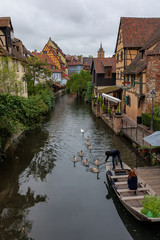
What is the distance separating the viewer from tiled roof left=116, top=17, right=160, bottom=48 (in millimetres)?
28234

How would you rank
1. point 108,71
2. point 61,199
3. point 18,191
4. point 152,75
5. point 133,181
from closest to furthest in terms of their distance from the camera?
point 133,181, point 61,199, point 18,191, point 152,75, point 108,71

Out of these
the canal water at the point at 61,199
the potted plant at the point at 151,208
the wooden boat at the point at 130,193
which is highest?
the potted plant at the point at 151,208

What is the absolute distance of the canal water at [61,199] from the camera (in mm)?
7988

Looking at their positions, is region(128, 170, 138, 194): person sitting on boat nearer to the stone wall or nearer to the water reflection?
the water reflection

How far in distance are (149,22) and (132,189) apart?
28717 mm

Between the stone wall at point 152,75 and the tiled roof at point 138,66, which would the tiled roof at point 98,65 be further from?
the stone wall at point 152,75

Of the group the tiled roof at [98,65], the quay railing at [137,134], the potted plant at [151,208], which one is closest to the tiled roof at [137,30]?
the tiled roof at [98,65]

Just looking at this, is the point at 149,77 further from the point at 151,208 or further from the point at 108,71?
the point at 108,71

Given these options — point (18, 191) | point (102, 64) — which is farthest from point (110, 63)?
point (18, 191)

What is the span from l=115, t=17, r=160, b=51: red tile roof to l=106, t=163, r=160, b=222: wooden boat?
72.2 ft

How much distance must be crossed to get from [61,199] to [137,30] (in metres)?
27.2

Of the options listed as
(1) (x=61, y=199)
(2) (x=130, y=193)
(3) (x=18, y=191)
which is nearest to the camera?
(2) (x=130, y=193)

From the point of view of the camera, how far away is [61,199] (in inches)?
401

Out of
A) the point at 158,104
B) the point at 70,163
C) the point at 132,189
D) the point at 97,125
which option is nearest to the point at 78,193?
the point at 132,189
